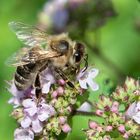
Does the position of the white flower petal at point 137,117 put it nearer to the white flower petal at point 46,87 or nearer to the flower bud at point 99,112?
the flower bud at point 99,112

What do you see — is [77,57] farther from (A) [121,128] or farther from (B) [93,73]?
(A) [121,128]

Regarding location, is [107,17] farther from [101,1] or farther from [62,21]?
[62,21]

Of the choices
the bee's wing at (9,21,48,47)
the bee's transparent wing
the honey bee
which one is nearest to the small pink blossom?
the honey bee

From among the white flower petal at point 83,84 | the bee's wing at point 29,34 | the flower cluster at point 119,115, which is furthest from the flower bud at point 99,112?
the bee's wing at point 29,34

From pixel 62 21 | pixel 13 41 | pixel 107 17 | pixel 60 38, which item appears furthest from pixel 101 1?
pixel 60 38

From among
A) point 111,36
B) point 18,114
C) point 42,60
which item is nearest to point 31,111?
point 18,114

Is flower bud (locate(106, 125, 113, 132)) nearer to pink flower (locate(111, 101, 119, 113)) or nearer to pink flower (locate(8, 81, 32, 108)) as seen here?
pink flower (locate(111, 101, 119, 113))
